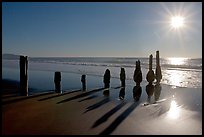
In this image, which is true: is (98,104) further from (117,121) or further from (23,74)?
(23,74)

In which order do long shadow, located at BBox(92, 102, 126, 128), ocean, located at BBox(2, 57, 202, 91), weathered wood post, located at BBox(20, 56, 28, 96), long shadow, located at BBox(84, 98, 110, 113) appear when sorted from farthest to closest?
ocean, located at BBox(2, 57, 202, 91)
weathered wood post, located at BBox(20, 56, 28, 96)
long shadow, located at BBox(84, 98, 110, 113)
long shadow, located at BBox(92, 102, 126, 128)

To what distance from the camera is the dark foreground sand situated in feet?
26.8

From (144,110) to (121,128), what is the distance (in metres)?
3.14

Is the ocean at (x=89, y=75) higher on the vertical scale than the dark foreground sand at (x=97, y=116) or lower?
higher

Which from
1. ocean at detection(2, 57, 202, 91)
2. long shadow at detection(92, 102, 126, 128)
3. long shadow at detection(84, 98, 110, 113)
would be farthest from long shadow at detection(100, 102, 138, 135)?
ocean at detection(2, 57, 202, 91)

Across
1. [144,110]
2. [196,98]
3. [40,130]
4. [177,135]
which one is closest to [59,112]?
[40,130]

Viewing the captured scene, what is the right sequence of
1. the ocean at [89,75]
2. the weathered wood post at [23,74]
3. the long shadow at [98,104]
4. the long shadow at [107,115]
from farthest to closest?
the ocean at [89,75]
the weathered wood post at [23,74]
the long shadow at [98,104]
the long shadow at [107,115]

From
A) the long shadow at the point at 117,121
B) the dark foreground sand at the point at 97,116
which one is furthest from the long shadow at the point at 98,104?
the long shadow at the point at 117,121

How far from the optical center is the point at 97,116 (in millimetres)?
9766

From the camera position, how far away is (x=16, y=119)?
909 centimetres

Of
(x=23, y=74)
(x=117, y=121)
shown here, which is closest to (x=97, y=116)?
(x=117, y=121)

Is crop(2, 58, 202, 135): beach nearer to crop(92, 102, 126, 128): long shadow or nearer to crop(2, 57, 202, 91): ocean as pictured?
crop(92, 102, 126, 128): long shadow

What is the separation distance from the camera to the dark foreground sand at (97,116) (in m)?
8.18

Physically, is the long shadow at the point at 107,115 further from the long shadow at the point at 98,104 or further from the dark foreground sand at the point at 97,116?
the long shadow at the point at 98,104
